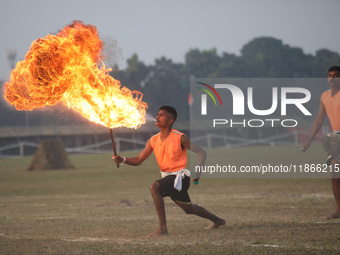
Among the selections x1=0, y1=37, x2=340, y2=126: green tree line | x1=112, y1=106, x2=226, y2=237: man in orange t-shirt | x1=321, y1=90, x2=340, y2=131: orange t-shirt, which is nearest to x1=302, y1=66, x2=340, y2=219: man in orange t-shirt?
x1=321, y1=90, x2=340, y2=131: orange t-shirt

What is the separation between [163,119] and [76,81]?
1.76 m

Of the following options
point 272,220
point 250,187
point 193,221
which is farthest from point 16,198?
point 272,220

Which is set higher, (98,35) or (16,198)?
(98,35)

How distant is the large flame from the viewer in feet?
33.6

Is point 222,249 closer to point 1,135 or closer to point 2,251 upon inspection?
point 2,251

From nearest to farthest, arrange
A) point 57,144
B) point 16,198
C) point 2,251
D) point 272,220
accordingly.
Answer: point 2,251
point 272,220
point 16,198
point 57,144

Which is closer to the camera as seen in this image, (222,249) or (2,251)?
(222,249)

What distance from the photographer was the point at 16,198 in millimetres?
19297

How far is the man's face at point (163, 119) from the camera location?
961cm

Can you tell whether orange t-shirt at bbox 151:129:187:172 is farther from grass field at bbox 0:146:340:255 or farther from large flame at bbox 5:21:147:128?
grass field at bbox 0:146:340:255

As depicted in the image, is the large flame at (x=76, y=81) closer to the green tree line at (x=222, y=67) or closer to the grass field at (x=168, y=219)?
the grass field at (x=168, y=219)

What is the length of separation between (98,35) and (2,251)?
4104 millimetres

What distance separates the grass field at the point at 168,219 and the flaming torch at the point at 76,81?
2072mm

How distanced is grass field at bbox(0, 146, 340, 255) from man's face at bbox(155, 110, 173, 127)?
5.72 feet
